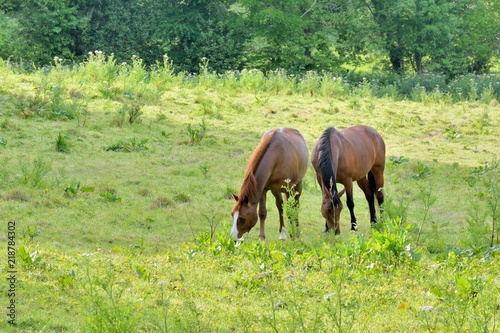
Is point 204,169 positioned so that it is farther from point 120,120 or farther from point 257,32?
point 257,32

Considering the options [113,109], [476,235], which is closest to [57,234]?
[476,235]

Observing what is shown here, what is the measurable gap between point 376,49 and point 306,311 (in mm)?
31344

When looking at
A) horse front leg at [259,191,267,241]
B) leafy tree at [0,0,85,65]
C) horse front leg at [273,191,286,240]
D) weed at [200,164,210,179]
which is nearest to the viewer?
horse front leg at [259,191,267,241]

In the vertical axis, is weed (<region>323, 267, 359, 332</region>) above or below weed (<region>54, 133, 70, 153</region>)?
above

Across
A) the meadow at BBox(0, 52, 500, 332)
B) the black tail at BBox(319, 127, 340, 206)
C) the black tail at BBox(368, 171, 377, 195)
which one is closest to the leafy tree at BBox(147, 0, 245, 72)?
the meadow at BBox(0, 52, 500, 332)

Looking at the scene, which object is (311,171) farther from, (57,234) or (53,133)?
(57,234)

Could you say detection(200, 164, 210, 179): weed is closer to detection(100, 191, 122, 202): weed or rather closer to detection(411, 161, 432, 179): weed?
detection(100, 191, 122, 202): weed

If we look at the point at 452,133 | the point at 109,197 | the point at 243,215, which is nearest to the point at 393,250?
the point at 243,215

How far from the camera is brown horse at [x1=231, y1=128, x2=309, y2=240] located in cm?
805

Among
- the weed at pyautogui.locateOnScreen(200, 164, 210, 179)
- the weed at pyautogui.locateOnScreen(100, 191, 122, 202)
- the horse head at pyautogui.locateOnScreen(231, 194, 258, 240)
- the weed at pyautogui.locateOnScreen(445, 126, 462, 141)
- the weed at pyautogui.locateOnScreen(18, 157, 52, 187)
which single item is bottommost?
the weed at pyautogui.locateOnScreen(445, 126, 462, 141)

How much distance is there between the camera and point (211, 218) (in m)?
9.26

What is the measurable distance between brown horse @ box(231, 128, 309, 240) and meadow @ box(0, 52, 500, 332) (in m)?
0.35

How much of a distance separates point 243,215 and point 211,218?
1.33 m

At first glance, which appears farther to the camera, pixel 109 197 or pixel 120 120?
pixel 120 120
